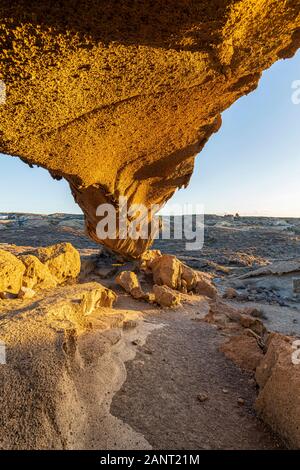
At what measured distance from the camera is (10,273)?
304cm

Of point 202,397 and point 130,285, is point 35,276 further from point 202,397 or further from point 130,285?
point 202,397

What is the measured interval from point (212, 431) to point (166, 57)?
2.38 metres

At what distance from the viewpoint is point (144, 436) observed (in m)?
1.59

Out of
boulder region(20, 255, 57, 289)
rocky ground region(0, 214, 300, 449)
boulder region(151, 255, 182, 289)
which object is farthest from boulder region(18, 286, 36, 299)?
boulder region(151, 255, 182, 289)

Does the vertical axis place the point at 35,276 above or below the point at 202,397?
above

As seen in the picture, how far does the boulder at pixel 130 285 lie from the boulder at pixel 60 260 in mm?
875

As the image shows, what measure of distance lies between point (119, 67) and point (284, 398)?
2288 millimetres

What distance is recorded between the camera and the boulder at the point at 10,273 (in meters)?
2.96

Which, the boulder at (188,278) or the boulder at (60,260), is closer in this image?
the boulder at (60,260)

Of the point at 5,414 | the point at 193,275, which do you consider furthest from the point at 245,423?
the point at 193,275

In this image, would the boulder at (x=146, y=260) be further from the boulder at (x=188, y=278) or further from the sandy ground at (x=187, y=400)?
the sandy ground at (x=187, y=400)

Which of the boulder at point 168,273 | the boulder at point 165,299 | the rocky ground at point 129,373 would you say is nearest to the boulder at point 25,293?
the rocky ground at point 129,373

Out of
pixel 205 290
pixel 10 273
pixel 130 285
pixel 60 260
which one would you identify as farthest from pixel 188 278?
pixel 10 273

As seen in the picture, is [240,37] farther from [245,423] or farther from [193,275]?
[193,275]
